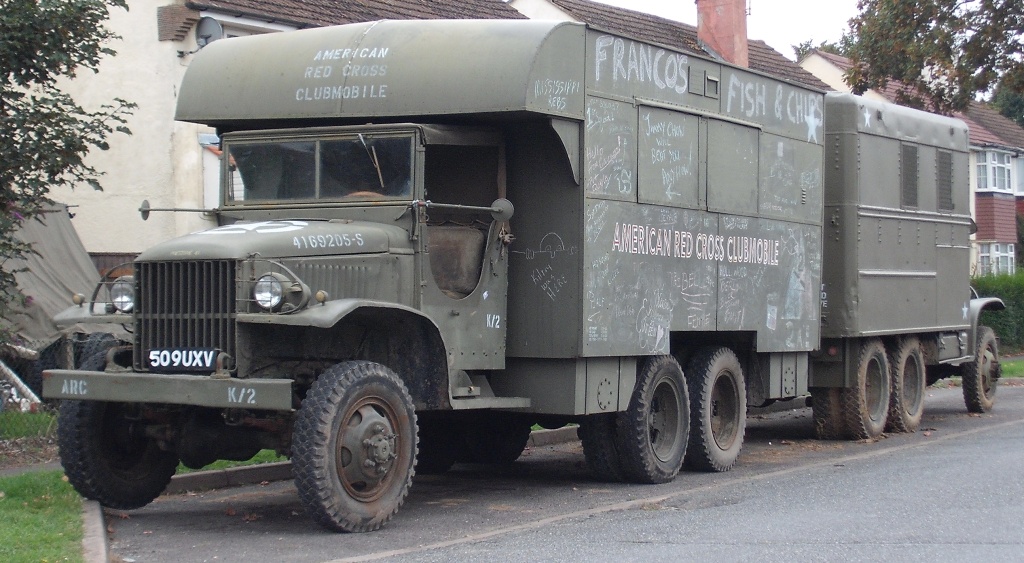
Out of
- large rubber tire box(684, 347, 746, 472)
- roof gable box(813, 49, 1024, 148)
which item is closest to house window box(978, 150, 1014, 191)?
roof gable box(813, 49, 1024, 148)

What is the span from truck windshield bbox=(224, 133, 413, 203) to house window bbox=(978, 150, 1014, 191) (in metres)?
38.6

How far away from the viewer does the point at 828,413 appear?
1459 centimetres

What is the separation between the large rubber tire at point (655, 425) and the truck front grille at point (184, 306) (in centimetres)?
380

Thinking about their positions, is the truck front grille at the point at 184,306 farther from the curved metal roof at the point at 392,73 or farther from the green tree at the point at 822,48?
the green tree at the point at 822,48

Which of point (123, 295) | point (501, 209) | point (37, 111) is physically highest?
point (37, 111)

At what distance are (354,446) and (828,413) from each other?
305 inches

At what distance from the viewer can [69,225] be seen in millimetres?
17828

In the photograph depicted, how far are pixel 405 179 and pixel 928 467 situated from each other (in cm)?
542

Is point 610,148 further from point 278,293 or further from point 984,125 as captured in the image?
point 984,125

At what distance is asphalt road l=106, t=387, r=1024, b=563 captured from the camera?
7793 mm

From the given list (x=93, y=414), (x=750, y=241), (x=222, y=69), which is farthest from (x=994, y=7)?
(x=93, y=414)

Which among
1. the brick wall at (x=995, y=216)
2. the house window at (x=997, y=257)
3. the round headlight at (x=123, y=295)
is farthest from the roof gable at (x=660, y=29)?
the round headlight at (x=123, y=295)

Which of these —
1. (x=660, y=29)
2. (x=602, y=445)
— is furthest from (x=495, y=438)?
(x=660, y=29)

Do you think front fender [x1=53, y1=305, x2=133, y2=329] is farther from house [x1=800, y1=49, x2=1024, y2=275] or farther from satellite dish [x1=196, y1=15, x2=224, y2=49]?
house [x1=800, y1=49, x2=1024, y2=275]
